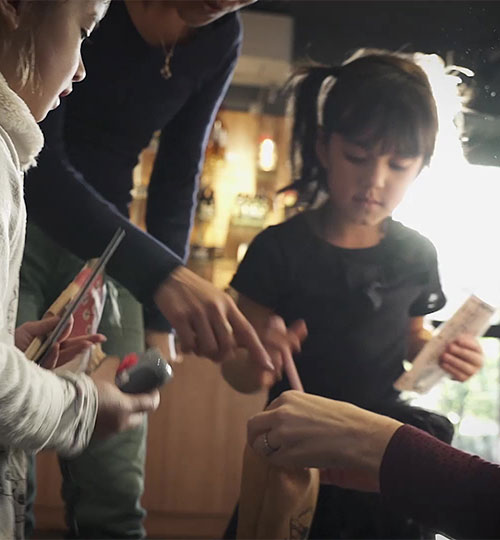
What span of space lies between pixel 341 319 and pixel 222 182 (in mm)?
233

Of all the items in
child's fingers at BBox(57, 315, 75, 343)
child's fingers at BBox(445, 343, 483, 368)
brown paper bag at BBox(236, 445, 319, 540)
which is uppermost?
child's fingers at BBox(445, 343, 483, 368)

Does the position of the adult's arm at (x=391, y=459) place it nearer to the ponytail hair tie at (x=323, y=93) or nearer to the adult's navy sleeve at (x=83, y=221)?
the adult's navy sleeve at (x=83, y=221)

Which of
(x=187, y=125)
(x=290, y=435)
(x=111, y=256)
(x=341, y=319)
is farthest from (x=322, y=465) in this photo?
(x=187, y=125)

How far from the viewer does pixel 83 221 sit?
729 mm

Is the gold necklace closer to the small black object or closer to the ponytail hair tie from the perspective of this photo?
the ponytail hair tie

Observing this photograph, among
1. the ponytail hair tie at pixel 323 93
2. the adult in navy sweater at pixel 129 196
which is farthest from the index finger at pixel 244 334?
the ponytail hair tie at pixel 323 93

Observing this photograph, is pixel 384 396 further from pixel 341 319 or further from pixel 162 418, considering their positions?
pixel 162 418

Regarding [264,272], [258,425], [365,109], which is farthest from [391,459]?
[365,109]

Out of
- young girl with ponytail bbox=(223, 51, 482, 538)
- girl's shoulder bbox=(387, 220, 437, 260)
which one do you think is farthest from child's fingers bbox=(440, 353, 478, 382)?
girl's shoulder bbox=(387, 220, 437, 260)

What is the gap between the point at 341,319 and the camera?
71cm

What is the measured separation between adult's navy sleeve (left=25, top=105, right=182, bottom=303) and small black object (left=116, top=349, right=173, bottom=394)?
116 millimetres

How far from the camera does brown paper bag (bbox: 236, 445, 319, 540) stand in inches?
25.3

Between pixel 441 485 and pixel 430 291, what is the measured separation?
218mm

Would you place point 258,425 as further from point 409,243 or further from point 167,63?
point 167,63
